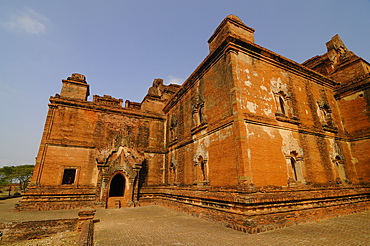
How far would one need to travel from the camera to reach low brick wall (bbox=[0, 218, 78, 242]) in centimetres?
838

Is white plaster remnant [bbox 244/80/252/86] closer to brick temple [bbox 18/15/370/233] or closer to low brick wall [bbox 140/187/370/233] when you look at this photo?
brick temple [bbox 18/15/370/233]

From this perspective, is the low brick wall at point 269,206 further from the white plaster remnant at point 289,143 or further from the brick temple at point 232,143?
the white plaster remnant at point 289,143

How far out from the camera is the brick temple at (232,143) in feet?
29.9

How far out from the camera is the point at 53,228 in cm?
917

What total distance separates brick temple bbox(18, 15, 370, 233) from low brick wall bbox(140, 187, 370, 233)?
0.06 meters

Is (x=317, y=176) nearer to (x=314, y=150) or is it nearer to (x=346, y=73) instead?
(x=314, y=150)

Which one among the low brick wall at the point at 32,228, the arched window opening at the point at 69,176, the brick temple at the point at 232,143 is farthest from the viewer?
the arched window opening at the point at 69,176

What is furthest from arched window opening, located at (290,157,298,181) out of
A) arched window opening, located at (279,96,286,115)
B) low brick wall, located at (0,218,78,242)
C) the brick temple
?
low brick wall, located at (0,218,78,242)

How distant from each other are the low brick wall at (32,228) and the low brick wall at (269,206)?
658 centimetres

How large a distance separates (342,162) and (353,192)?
264 centimetres

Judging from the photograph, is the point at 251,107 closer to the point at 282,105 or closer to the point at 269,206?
the point at 282,105

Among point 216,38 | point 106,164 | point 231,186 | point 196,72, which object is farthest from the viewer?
point 106,164

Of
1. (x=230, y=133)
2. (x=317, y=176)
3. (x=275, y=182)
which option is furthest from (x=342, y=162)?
(x=230, y=133)

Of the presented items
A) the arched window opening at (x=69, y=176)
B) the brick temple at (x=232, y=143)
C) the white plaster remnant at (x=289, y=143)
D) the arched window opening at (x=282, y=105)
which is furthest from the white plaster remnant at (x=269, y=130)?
the arched window opening at (x=69, y=176)
